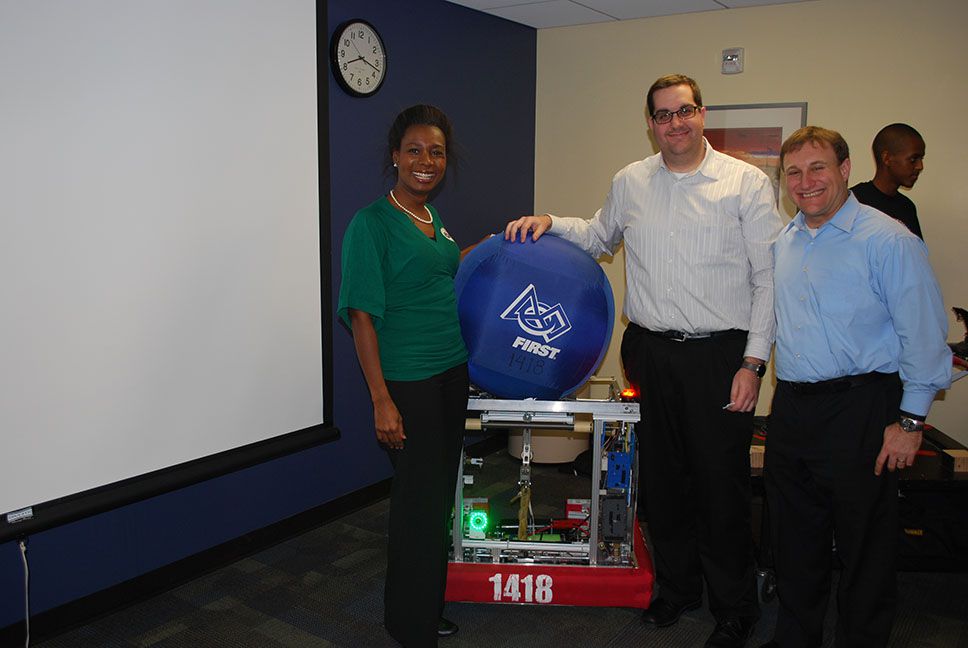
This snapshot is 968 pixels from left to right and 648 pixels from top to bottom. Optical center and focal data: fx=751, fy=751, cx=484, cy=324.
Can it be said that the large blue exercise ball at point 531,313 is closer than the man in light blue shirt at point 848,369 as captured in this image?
No

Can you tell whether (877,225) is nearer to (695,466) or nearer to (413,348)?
(695,466)

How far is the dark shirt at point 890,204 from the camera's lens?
10.6 ft

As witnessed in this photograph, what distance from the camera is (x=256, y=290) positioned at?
8.93 feet

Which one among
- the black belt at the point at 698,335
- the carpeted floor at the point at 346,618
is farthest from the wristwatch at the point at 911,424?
the carpeted floor at the point at 346,618

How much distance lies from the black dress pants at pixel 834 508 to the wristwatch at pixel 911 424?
0.06 metres

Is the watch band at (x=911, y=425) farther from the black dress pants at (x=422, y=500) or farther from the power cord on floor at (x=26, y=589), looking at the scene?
the power cord on floor at (x=26, y=589)

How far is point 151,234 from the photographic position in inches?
91.7

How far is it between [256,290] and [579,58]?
2544 mm

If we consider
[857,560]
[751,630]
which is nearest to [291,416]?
[751,630]

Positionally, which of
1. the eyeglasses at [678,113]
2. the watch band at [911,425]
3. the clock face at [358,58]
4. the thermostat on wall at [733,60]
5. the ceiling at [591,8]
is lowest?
the watch band at [911,425]

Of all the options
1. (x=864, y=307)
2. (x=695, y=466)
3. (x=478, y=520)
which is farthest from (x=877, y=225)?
(x=478, y=520)

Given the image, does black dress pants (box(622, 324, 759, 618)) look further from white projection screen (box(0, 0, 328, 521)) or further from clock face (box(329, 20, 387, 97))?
clock face (box(329, 20, 387, 97))

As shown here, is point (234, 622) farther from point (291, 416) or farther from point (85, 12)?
point (85, 12)

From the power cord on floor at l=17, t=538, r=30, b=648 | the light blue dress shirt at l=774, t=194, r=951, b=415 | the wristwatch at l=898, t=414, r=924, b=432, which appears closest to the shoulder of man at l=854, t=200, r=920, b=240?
the light blue dress shirt at l=774, t=194, r=951, b=415
